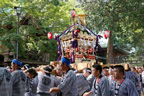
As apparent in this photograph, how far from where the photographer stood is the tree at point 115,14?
1719 cm

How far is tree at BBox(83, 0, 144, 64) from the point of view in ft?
56.4

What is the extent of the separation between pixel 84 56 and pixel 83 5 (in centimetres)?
561

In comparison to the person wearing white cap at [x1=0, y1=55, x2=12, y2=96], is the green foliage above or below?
above

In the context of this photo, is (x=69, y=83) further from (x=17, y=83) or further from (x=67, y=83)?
(x=17, y=83)

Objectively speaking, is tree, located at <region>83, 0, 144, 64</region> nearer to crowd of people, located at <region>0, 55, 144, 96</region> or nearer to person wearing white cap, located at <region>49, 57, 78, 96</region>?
crowd of people, located at <region>0, 55, 144, 96</region>

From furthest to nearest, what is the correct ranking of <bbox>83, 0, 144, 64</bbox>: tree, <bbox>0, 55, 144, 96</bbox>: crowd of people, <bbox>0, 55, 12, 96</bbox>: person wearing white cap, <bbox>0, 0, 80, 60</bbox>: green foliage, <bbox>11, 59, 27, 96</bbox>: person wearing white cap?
<bbox>0, 0, 80, 60</bbox>: green foliage < <bbox>83, 0, 144, 64</bbox>: tree < <bbox>11, 59, 27, 96</bbox>: person wearing white cap < <bbox>0, 55, 12, 96</bbox>: person wearing white cap < <bbox>0, 55, 144, 96</bbox>: crowd of people

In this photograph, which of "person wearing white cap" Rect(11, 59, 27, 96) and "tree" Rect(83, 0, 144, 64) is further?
"tree" Rect(83, 0, 144, 64)

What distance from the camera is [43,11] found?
19.6 m

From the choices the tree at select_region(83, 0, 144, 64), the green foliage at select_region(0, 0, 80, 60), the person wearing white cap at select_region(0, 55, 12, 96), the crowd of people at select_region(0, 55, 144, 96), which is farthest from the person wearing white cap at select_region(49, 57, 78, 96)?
the green foliage at select_region(0, 0, 80, 60)

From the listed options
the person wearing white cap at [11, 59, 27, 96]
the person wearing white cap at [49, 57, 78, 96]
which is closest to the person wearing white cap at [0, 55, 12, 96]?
the person wearing white cap at [11, 59, 27, 96]

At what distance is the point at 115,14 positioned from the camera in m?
17.3

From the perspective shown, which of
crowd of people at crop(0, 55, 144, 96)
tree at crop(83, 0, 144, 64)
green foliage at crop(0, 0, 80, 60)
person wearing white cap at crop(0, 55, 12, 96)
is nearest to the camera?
crowd of people at crop(0, 55, 144, 96)

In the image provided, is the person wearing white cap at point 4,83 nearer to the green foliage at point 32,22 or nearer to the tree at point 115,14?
the green foliage at point 32,22

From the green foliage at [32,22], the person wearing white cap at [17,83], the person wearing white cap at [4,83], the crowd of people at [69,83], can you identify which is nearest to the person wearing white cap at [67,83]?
the crowd of people at [69,83]
